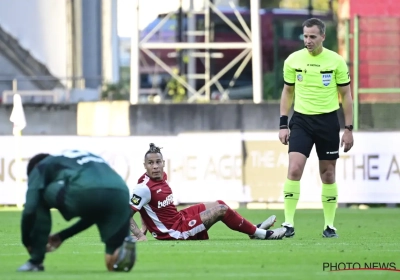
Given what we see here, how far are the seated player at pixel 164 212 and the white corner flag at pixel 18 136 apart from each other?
28.8 feet

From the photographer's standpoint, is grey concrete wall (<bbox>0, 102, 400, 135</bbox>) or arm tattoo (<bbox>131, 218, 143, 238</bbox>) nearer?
arm tattoo (<bbox>131, 218, 143, 238</bbox>)

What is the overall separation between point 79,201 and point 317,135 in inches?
182

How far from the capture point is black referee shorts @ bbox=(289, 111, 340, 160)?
44.7 ft

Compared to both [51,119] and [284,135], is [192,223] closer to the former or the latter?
[284,135]

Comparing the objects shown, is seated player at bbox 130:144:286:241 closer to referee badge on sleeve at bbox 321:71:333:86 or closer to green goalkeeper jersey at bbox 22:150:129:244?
referee badge on sleeve at bbox 321:71:333:86

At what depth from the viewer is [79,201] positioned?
9.55 meters

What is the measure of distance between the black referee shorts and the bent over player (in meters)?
4.16

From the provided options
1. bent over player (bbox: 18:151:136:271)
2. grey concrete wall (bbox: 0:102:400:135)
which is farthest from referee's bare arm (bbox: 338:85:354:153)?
grey concrete wall (bbox: 0:102:400:135)

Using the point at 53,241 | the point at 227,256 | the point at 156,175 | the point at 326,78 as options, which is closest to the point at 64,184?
the point at 53,241

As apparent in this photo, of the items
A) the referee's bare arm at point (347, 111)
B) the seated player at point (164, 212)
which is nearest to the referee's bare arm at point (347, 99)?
the referee's bare arm at point (347, 111)

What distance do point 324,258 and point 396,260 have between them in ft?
1.93

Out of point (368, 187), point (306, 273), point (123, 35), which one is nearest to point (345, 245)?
point (306, 273)

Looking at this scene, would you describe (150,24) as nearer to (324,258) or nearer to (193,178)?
(193,178)

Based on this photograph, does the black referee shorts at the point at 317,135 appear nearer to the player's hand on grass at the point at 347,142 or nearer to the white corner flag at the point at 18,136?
the player's hand on grass at the point at 347,142
